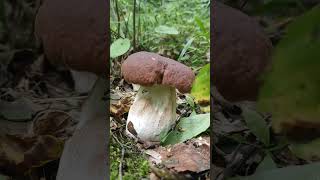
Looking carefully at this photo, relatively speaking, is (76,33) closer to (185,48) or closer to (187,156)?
(185,48)

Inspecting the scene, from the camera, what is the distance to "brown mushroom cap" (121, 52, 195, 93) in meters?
1.30

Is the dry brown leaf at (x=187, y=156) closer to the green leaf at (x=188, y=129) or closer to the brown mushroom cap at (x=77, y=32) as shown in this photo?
the green leaf at (x=188, y=129)

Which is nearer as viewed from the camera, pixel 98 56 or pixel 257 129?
pixel 98 56

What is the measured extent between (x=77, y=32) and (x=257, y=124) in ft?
1.96

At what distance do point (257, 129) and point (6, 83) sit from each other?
74cm

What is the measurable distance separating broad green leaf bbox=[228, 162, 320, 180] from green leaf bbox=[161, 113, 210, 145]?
0.20 m

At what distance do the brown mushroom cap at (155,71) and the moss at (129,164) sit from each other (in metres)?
0.21

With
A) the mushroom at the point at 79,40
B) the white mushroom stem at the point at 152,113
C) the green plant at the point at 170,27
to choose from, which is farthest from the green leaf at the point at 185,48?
the mushroom at the point at 79,40

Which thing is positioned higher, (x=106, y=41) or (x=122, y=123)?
(x=106, y=41)

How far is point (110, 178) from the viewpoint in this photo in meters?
1.38

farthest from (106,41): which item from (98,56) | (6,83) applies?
(6,83)

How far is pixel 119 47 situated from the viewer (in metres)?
1.36

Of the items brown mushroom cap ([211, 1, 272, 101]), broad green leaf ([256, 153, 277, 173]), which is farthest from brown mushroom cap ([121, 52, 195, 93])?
broad green leaf ([256, 153, 277, 173])

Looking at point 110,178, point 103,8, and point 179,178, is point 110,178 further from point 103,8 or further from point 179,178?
point 103,8
